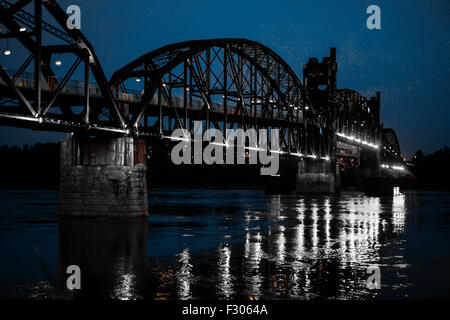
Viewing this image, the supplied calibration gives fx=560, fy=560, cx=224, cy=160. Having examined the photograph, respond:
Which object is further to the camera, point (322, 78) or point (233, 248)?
point (322, 78)

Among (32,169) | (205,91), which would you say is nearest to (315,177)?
(205,91)

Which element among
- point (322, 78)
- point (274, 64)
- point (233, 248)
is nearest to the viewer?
point (233, 248)

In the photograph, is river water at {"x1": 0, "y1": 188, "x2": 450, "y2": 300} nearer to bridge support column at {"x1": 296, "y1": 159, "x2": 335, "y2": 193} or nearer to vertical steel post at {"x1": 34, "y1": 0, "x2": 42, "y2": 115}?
vertical steel post at {"x1": 34, "y1": 0, "x2": 42, "y2": 115}

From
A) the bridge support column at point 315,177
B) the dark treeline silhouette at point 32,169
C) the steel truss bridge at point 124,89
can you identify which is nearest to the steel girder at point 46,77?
the steel truss bridge at point 124,89

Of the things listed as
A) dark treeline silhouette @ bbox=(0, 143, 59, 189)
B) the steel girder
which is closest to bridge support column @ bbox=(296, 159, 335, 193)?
the steel girder

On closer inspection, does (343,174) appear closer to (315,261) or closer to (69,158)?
(69,158)

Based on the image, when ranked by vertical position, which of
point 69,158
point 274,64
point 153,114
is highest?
point 274,64

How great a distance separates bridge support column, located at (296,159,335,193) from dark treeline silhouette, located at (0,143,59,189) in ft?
320

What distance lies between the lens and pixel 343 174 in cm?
19362

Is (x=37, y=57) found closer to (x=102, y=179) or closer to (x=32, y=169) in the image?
(x=102, y=179)

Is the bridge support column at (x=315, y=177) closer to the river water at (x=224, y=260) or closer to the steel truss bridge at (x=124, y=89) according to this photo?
the steel truss bridge at (x=124, y=89)

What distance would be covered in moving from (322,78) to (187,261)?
112869 millimetres
